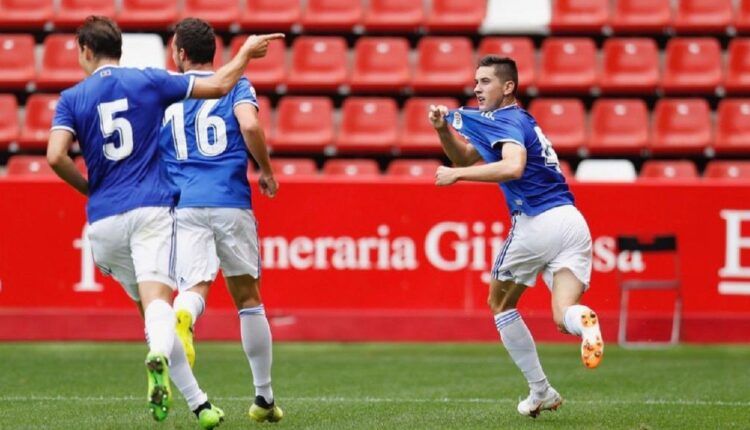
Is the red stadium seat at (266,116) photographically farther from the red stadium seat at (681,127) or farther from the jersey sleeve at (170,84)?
the jersey sleeve at (170,84)

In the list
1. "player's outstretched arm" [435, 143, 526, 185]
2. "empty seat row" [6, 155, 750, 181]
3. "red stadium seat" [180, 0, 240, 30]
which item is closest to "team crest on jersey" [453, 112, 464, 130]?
"player's outstretched arm" [435, 143, 526, 185]

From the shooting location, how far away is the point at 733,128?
51.0 ft

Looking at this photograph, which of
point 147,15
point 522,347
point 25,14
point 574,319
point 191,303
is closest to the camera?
point 191,303

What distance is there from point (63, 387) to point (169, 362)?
3.20 meters

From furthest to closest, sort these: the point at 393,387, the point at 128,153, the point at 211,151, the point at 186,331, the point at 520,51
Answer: the point at 520,51, the point at 393,387, the point at 211,151, the point at 186,331, the point at 128,153

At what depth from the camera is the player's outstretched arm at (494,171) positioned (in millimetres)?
7727

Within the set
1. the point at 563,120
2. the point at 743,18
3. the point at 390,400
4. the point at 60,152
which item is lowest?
the point at 390,400

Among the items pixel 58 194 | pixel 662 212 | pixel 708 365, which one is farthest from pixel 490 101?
pixel 58 194

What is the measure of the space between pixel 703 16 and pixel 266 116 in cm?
515

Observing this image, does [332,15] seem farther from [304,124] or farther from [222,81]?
[222,81]

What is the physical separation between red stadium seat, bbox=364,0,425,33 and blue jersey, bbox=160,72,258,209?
869 centimetres

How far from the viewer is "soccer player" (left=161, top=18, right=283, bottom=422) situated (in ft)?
26.5

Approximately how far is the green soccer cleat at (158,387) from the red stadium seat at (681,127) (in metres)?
9.83

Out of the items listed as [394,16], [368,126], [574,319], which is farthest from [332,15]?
[574,319]
